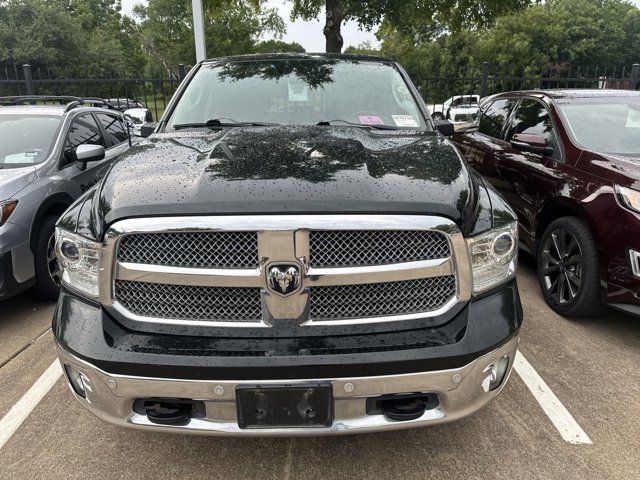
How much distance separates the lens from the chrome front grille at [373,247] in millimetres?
1937

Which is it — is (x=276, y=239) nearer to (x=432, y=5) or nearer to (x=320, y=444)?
(x=320, y=444)

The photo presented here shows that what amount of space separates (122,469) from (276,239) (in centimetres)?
146

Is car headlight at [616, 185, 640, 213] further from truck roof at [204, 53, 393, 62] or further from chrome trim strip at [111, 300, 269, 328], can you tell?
chrome trim strip at [111, 300, 269, 328]

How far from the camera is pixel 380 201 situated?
6.42 feet

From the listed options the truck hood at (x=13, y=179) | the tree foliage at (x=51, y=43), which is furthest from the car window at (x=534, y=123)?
the tree foliage at (x=51, y=43)

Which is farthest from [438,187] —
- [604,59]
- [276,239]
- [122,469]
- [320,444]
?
[604,59]

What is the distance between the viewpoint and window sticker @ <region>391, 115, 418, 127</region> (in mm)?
3285

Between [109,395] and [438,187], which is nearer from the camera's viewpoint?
[109,395]

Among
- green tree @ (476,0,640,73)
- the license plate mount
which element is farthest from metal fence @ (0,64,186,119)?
green tree @ (476,0,640,73)

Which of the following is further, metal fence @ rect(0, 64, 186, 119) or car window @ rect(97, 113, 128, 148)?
metal fence @ rect(0, 64, 186, 119)

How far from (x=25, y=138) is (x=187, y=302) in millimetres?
3829

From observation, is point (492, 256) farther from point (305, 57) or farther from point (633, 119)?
point (633, 119)

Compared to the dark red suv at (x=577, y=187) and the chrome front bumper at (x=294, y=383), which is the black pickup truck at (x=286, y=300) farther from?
the dark red suv at (x=577, y=187)

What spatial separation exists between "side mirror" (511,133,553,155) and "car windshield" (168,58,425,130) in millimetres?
1514
